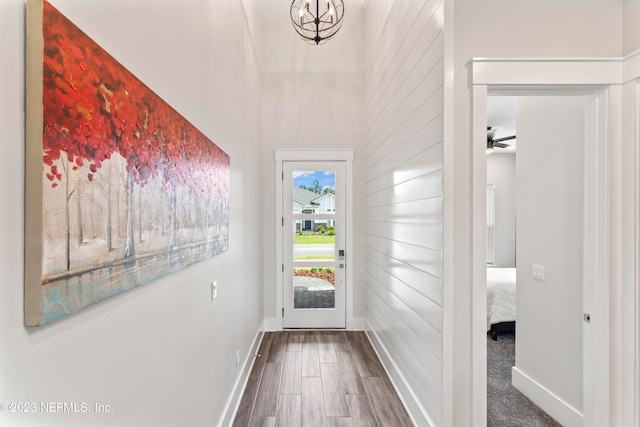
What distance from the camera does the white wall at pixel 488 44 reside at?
6.07 ft

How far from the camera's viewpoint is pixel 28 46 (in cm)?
58

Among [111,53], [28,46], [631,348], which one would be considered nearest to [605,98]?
[631,348]

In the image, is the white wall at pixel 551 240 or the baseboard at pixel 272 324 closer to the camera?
the white wall at pixel 551 240

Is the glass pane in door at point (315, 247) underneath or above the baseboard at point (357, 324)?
above

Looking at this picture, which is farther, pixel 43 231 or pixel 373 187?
pixel 373 187

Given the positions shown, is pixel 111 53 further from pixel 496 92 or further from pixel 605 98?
pixel 605 98

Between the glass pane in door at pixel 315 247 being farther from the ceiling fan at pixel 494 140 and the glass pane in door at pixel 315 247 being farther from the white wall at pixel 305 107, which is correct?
the ceiling fan at pixel 494 140

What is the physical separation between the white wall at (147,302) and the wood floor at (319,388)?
0.38 metres

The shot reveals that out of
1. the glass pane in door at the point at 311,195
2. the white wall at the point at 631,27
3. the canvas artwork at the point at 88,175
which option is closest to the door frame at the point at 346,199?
the glass pane in door at the point at 311,195

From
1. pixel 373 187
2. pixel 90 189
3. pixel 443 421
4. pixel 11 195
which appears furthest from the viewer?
pixel 373 187

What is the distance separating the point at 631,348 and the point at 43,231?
104 inches

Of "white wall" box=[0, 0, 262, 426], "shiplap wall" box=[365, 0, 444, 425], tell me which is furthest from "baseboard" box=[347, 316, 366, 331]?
"white wall" box=[0, 0, 262, 426]

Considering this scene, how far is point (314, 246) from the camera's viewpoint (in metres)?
4.24

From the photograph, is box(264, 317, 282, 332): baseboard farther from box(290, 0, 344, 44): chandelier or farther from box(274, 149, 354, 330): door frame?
box(290, 0, 344, 44): chandelier
